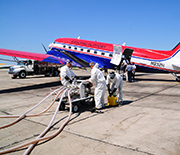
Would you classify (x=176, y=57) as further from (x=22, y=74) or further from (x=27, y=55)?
(x=22, y=74)

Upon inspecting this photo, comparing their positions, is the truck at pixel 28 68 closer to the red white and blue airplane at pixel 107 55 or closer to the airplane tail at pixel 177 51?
the red white and blue airplane at pixel 107 55

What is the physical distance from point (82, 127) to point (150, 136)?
2.23 metres

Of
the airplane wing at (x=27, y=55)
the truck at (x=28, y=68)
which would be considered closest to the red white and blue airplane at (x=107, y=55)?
the airplane wing at (x=27, y=55)

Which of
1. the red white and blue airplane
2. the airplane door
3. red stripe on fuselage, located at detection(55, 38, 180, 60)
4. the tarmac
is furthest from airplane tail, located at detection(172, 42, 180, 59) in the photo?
the tarmac

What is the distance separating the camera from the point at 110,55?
19.7m

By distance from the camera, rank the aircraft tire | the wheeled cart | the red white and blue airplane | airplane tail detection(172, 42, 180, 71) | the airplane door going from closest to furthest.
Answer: the wheeled cart < airplane tail detection(172, 42, 180, 71) < the red white and blue airplane < the airplane door < the aircraft tire

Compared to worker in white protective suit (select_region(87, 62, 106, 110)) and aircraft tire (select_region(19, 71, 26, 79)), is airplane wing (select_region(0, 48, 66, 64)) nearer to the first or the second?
aircraft tire (select_region(19, 71, 26, 79))

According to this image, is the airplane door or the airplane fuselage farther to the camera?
the airplane door

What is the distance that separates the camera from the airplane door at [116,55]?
19.4 metres

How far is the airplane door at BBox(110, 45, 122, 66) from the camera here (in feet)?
63.7

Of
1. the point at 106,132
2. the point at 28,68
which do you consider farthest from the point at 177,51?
the point at 28,68

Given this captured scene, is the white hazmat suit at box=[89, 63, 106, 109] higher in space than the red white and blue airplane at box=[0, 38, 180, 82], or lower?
lower

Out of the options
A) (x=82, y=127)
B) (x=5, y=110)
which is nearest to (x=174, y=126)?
(x=82, y=127)

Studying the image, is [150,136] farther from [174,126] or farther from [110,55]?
[110,55]
